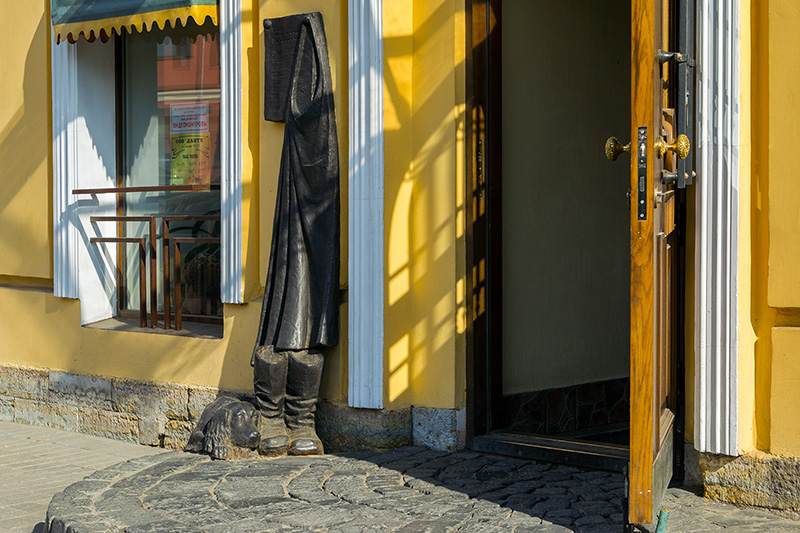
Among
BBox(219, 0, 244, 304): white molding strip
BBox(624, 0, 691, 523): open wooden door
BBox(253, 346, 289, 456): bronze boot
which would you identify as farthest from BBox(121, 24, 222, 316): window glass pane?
BBox(624, 0, 691, 523): open wooden door

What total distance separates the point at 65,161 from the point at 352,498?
449 centimetres

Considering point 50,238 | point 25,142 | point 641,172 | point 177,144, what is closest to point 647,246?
point 641,172

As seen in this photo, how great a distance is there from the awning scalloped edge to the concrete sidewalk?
3067 mm

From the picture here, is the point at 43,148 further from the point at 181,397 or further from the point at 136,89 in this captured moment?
the point at 181,397

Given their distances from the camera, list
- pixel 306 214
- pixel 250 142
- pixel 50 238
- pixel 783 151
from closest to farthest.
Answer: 1. pixel 783 151
2. pixel 306 214
3. pixel 250 142
4. pixel 50 238

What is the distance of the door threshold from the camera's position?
17.9 ft

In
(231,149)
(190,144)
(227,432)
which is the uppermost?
(190,144)

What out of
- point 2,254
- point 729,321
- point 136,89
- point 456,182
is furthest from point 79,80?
point 729,321

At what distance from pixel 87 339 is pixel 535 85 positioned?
4.07m

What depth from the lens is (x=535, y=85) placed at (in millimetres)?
6645

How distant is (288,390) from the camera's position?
20.8ft

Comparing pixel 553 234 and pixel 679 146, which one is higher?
pixel 679 146

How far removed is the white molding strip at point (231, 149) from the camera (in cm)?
695

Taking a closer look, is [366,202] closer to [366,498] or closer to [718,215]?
[366,498]
